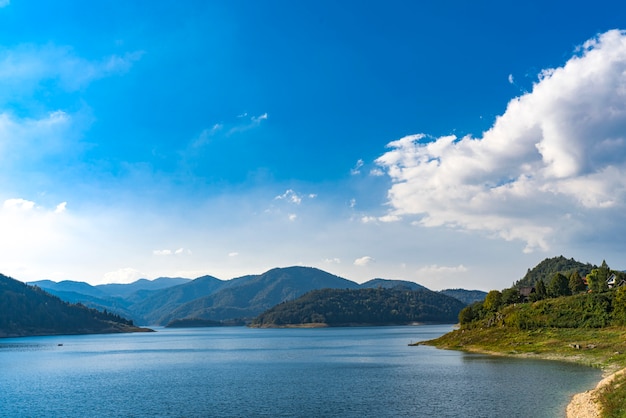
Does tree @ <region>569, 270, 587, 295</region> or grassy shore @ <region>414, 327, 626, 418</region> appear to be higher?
tree @ <region>569, 270, 587, 295</region>

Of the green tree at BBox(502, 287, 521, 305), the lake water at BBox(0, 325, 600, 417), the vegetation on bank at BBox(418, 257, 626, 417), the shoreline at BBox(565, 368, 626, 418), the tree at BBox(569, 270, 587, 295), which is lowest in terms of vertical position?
the lake water at BBox(0, 325, 600, 417)

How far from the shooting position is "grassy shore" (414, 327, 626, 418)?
11050cm

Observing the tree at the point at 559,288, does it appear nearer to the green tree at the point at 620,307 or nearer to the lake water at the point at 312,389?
the green tree at the point at 620,307

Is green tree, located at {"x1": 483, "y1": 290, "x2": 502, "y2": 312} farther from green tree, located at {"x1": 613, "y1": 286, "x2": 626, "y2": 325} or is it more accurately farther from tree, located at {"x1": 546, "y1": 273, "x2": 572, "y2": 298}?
green tree, located at {"x1": 613, "y1": 286, "x2": 626, "y2": 325}

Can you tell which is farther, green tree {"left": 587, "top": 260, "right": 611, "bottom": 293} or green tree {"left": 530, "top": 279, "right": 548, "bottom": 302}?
green tree {"left": 530, "top": 279, "right": 548, "bottom": 302}

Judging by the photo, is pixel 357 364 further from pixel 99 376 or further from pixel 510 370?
pixel 99 376

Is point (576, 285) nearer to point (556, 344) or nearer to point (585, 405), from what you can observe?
→ point (556, 344)

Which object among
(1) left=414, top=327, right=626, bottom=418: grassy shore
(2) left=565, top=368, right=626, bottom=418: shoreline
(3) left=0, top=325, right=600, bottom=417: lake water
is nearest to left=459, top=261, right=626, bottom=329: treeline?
(1) left=414, top=327, right=626, bottom=418: grassy shore

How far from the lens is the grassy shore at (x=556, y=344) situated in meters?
110

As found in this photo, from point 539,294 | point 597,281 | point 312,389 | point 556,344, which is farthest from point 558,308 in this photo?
point 312,389

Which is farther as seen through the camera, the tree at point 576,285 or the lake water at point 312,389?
the tree at point 576,285

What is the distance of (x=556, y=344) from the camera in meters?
132

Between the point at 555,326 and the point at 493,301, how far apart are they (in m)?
45.0

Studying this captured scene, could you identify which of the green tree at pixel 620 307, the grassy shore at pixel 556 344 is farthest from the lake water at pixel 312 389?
the green tree at pixel 620 307
